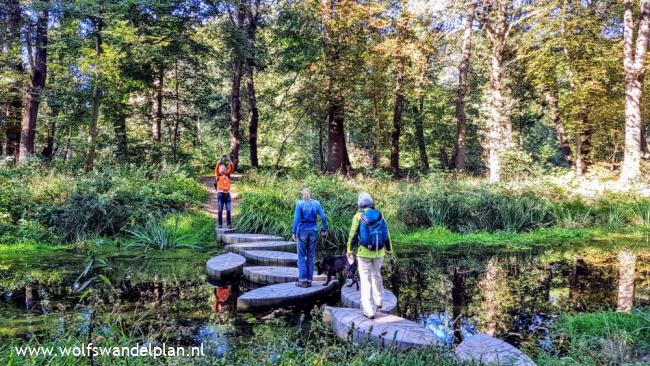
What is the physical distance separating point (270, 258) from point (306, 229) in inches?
94.3

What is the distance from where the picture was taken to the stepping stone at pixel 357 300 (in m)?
6.04

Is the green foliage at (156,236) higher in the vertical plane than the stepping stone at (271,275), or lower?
higher

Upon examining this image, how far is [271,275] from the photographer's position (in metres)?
7.97

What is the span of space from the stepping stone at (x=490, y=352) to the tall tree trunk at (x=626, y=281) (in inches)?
95.0

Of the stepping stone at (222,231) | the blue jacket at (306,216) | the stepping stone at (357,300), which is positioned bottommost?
the stepping stone at (357,300)

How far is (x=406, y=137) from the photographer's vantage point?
3120 cm

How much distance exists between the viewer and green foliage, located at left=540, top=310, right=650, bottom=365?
167 inches

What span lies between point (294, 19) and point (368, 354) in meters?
17.9

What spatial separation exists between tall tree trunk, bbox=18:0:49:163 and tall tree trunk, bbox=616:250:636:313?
17997 mm

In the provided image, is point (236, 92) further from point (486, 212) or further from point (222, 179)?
point (486, 212)

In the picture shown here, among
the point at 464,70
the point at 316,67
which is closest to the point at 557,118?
the point at 464,70

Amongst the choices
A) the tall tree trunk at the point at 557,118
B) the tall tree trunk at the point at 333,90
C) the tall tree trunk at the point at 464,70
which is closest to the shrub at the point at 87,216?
the tall tree trunk at the point at 333,90

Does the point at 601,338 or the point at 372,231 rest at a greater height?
the point at 372,231

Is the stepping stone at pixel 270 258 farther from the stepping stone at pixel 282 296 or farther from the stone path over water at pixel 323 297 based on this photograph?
the stepping stone at pixel 282 296
